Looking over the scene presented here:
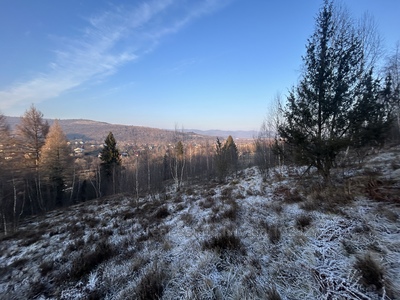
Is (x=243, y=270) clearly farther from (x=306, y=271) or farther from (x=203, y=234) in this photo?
(x=203, y=234)

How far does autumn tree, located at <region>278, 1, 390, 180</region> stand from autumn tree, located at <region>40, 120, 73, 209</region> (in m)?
25.4

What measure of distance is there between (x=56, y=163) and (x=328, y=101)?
2757 centimetres

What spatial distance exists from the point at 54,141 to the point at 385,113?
1159 inches

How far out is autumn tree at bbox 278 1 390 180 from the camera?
7465mm

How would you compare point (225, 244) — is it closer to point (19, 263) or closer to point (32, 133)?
point (19, 263)

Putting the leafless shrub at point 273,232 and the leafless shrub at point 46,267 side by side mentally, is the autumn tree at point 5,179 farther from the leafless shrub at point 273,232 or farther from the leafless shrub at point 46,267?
the leafless shrub at point 273,232

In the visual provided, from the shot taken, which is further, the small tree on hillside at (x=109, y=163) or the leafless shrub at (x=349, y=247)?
the small tree on hillside at (x=109, y=163)

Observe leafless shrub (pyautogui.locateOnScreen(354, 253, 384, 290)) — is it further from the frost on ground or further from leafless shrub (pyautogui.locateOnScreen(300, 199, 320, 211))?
leafless shrub (pyautogui.locateOnScreen(300, 199, 320, 211))

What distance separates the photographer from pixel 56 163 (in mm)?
22109

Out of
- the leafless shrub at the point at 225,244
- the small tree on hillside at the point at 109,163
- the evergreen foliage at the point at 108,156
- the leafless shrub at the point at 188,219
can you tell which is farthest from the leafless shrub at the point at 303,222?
the evergreen foliage at the point at 108,156

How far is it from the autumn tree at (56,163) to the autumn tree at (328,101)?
25.4m

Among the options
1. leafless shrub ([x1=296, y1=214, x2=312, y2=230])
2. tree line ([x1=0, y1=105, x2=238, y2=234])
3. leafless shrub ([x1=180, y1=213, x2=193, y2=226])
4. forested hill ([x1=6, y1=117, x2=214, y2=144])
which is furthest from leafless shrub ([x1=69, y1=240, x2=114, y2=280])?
forested hill ([x1=6, y1=117, x2=214, y2=144])

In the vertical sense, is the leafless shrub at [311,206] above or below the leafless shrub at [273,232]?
above

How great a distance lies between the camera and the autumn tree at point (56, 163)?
2138cm
